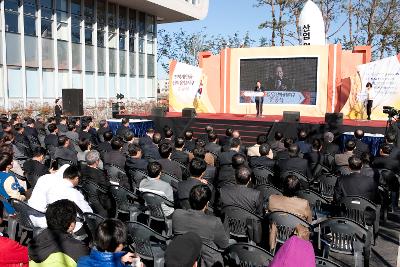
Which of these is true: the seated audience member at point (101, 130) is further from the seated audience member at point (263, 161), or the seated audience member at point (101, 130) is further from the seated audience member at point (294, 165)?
the seated audience member at point (294, 165)

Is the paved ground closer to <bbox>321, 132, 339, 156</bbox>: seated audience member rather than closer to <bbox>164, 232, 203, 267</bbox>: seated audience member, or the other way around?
<bbox>321, 132, 339, 156</bbox>: seated audience member

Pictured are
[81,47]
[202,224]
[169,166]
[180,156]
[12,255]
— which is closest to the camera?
[12,255]

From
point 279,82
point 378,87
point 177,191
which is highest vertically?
point 279,82

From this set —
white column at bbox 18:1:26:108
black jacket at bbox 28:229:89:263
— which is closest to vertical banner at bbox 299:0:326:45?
white column at bbox 18:1:26:108

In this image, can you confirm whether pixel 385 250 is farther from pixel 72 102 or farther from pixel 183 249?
pixel 72 102

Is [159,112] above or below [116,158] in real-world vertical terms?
above

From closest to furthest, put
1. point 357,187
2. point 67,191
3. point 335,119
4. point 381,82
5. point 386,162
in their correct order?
point 67,191, point 357,187, point 386,162, point 335,119, point 381,82

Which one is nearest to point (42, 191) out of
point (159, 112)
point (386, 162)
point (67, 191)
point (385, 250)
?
point (67, 191)

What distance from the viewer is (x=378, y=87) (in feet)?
53.7

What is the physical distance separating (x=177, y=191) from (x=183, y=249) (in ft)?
8.55

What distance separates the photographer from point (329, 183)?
6.22 metres

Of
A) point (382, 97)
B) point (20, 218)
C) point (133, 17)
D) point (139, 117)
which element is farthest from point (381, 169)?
A: point (133, 17)

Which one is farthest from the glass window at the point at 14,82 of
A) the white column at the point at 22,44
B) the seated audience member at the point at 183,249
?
the seated audience member at the point at 183,249

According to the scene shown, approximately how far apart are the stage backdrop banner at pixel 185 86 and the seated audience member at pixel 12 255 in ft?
57.5
